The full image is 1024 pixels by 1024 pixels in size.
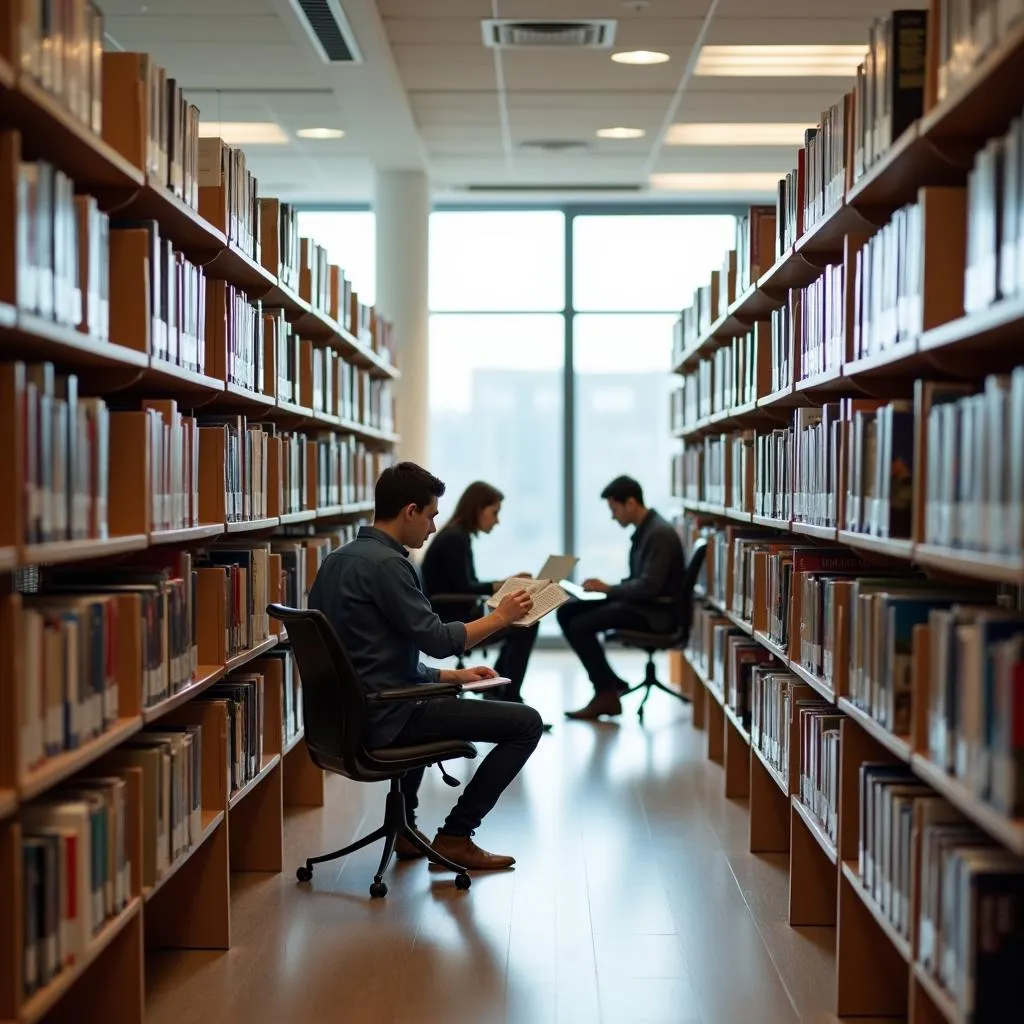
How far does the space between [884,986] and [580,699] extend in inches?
200

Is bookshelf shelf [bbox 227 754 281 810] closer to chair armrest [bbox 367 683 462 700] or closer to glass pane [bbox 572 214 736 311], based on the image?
chair armrest [bbox 367 683 462 700]

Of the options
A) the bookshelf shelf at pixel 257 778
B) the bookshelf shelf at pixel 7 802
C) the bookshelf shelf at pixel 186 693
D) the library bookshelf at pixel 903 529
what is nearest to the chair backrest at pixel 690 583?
the library bookshelf at pixel 903 529

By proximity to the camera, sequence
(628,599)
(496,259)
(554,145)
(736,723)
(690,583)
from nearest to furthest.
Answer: (736,723), (690,583), (628,599), (554,145), (496,259)

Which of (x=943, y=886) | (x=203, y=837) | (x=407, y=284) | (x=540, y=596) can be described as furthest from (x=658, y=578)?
(x=943, y=886)

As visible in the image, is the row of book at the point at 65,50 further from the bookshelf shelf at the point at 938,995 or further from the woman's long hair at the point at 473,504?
the woman's long hair at the point at 473,504

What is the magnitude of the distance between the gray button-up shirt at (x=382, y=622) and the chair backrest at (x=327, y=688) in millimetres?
124

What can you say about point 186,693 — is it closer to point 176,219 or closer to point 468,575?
point 176,219

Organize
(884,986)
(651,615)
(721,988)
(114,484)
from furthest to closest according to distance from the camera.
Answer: (651,615)
(721,988)
(884,986)
(114,484)

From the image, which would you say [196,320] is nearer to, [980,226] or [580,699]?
[980,226]

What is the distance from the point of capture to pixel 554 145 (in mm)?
8695

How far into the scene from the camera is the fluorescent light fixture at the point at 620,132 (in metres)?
8.29

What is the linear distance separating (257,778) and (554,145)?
18.4 ft

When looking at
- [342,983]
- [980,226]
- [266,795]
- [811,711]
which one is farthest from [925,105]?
[266,795]

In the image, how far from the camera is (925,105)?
263 centimetres
